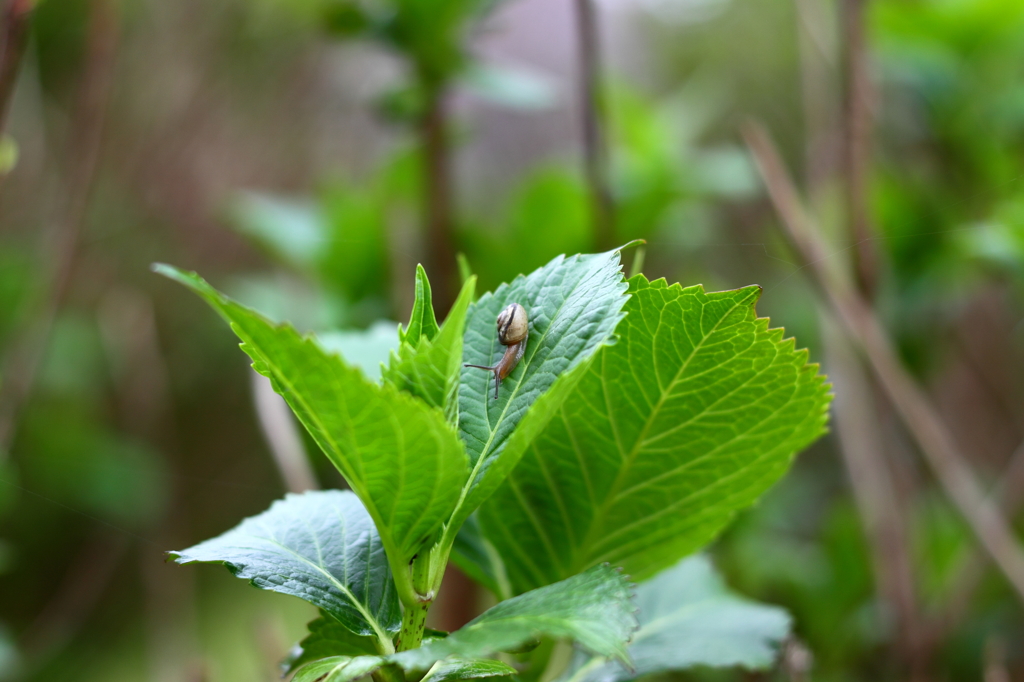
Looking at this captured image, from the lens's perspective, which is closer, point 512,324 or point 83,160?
point 512,324

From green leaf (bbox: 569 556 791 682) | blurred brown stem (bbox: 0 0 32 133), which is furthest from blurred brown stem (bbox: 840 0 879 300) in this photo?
blurred brown stem (bbox: 0 0 32 133)

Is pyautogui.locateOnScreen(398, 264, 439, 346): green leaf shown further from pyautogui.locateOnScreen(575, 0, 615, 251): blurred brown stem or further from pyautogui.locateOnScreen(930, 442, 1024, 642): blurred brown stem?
pyautogui.locateOnScreen(930, 442, 1024, 642): blurred brown stem

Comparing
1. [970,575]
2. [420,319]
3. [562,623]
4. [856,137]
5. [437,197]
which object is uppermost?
[437,197]

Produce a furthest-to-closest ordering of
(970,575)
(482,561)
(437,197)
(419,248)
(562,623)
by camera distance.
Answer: (419,248)
(437,197)
(970,575)
(482,561)
(562,623)

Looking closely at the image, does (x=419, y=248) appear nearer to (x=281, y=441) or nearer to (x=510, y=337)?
(x=281, y=441)

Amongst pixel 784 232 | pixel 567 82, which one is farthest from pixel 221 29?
pixel 784 232

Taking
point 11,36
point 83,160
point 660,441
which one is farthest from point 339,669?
point 83,160
